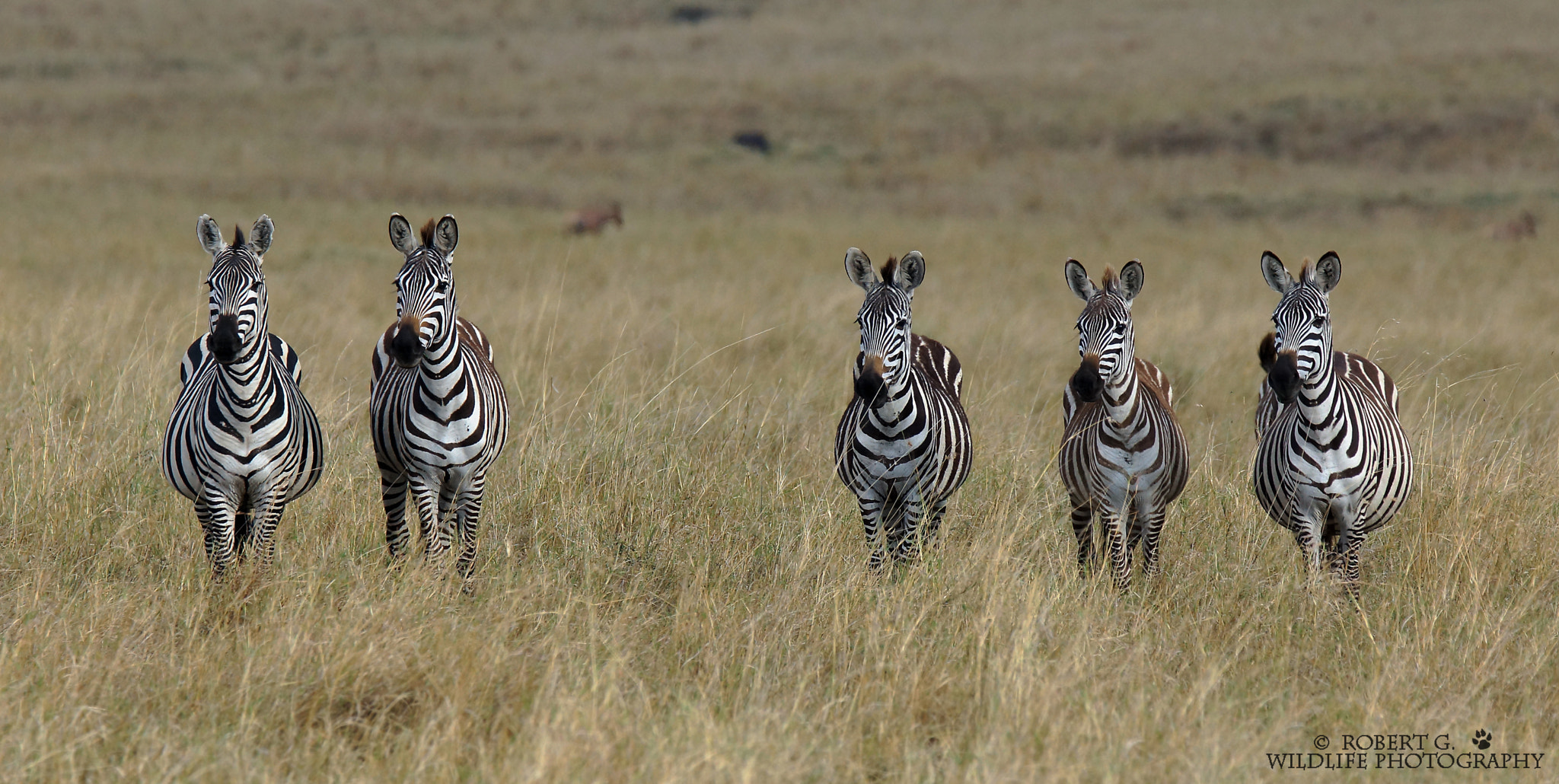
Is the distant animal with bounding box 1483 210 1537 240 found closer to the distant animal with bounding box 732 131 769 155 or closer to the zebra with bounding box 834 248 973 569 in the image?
the distant animal with bounding box 732 131 769 155

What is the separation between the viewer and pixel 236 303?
4594 millimetres

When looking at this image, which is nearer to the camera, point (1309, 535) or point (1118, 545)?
point (1309, 535)

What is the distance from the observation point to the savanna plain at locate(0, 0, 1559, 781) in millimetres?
4016

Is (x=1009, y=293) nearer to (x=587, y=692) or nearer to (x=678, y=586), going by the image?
(x=678, y=586)

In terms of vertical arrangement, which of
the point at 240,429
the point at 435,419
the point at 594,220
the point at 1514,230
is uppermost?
the point at 1514,230

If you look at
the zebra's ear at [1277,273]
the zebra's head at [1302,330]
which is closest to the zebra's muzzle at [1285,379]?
the zebra's head at [1302,330]

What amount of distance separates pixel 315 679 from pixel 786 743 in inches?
66.1

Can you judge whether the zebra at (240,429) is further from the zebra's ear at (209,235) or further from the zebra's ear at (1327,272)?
the zebra's ear at (1327,272)

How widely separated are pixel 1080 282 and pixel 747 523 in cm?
204

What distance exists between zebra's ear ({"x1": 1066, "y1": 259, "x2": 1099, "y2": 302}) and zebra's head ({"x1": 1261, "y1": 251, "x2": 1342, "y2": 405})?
0.75m

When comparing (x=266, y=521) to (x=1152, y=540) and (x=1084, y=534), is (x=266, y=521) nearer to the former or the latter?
(x=1084, y=534)

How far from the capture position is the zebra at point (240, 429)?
4676 mm

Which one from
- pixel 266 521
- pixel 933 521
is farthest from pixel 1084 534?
pixel 266 521

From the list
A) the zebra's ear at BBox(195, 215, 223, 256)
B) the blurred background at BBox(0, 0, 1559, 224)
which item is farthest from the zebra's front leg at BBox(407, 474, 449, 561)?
the blurred background at BBox(0, 0, 1559, 224)
